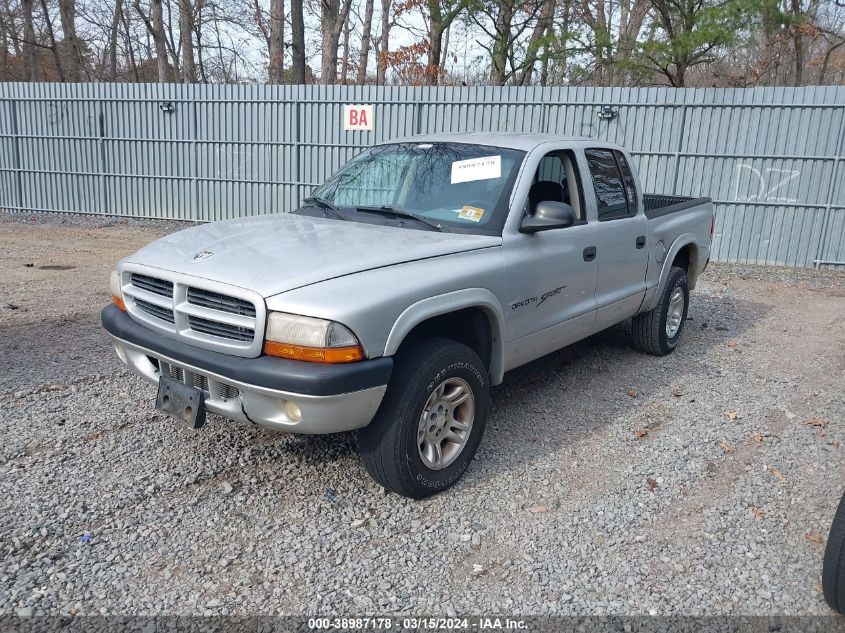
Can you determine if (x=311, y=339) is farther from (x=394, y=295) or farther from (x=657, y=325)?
(x=657, y=325)

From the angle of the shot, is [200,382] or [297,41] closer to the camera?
[200,382]

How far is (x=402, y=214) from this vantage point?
13.3 feet

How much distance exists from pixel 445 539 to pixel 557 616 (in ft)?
2.20

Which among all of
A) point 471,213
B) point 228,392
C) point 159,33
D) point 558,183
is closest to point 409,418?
point 228,392

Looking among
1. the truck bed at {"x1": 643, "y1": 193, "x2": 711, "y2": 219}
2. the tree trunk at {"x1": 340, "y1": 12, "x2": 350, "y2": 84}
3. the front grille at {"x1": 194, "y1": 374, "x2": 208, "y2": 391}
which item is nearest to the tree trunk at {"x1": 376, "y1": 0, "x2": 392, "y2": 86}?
the tree trunk at {"x1": 340, "y1": 12, "x2": 350, "y2": 84}

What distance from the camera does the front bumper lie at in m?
2.88

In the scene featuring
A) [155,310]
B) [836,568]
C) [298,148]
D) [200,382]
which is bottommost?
[836,568]

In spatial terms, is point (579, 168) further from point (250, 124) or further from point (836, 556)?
point (250, 124)

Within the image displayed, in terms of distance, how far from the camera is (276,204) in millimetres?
13359

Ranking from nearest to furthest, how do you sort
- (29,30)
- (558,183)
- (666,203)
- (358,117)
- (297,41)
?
(558,183) < (666,203) < (358,117) < (297,41) < (29,30)

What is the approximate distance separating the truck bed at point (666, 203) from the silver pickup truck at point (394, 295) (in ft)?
2.40

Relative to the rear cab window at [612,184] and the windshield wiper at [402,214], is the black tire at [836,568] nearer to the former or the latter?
the windshield wiper at [402,214]

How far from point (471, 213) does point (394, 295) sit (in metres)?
1.09

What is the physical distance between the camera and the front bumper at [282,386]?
9.45ft
